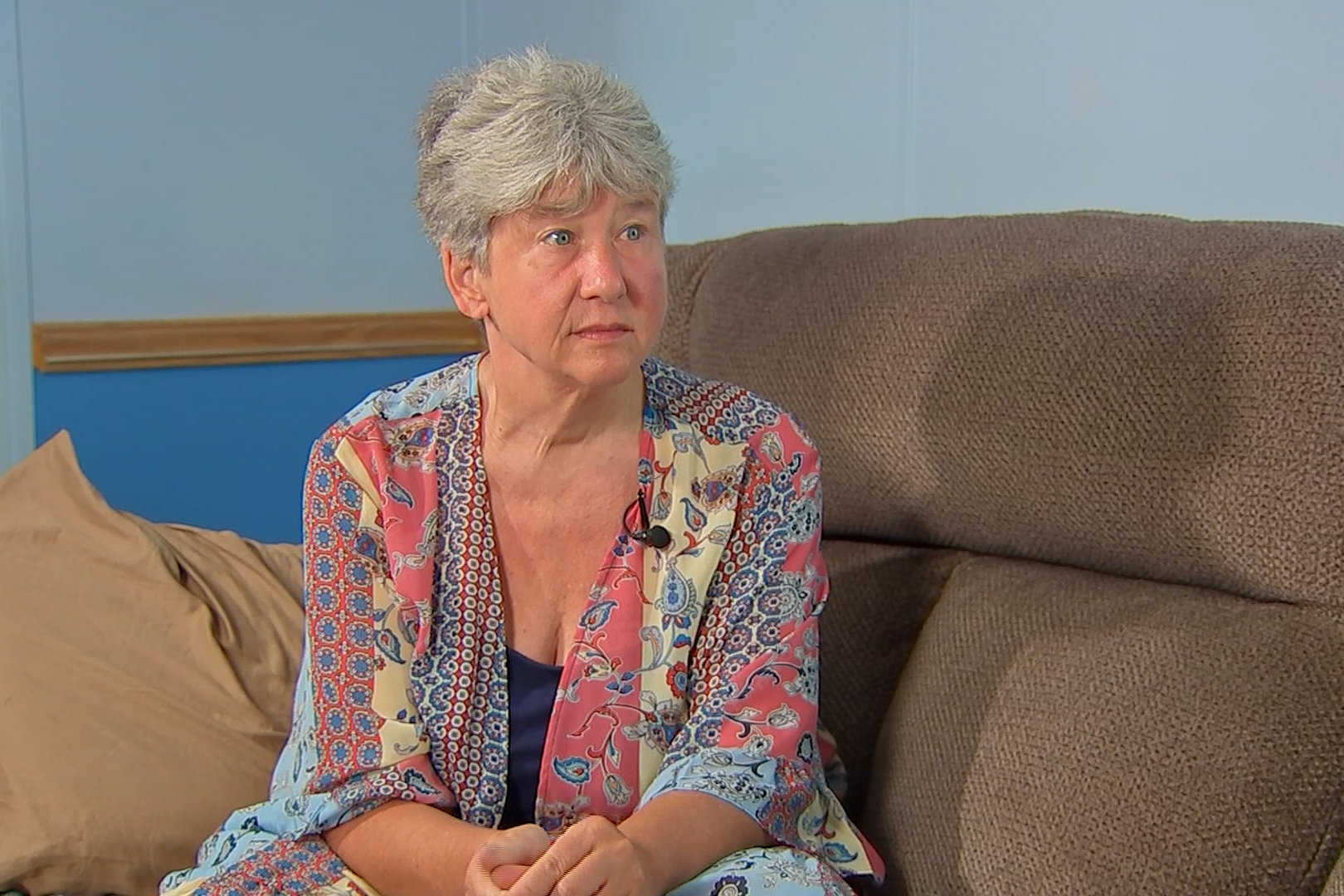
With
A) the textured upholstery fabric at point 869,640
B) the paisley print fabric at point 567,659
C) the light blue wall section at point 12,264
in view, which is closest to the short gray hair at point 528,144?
the paisley print fabric at point 567,659

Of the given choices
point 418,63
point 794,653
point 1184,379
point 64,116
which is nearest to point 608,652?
point 794,653

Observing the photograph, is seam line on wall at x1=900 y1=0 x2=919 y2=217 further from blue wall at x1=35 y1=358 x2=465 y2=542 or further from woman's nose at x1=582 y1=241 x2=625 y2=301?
blue wall at x1=35 y1=358 x2=465 y2=542

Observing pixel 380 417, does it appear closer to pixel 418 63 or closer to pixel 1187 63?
pixel 1187 63

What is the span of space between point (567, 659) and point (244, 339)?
1.77 meters

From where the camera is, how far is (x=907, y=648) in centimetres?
160

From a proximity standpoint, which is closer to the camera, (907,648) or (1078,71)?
(907,648)

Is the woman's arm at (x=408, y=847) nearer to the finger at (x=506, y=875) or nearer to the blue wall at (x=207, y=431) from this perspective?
the finger at (x=506, y=875)

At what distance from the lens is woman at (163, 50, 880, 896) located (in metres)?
1.33

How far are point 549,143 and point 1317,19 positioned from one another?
0.93m

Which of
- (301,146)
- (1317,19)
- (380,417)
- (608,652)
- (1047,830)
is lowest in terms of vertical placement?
(1047,830)

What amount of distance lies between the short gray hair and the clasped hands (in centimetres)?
52

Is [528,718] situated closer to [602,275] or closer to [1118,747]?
[602,275]

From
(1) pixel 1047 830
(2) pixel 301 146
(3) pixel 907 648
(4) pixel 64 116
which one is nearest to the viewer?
(1) pixel 1047 830

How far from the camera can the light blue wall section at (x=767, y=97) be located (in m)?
2.29
